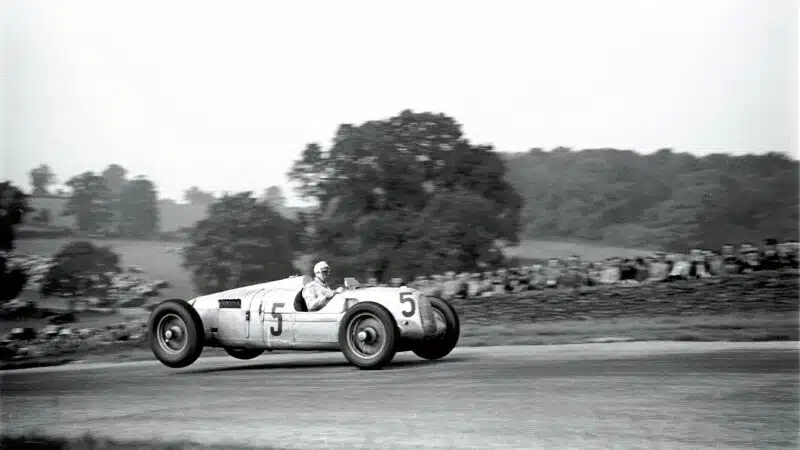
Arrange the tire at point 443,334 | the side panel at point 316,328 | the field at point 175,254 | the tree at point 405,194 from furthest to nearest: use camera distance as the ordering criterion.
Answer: the tree at point 405,194
the field at point 175,254
the tire at point 443,334
the side panel at point 316,328

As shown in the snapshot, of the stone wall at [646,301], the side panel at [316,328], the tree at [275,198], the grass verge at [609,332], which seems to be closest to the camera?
the side panel at [316,328]

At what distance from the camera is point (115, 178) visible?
18.3 meters

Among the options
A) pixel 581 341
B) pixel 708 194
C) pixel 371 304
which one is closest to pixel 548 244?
pixel 708 194

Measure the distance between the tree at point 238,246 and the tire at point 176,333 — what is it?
5721 millimetres

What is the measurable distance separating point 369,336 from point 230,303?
5.34 feet

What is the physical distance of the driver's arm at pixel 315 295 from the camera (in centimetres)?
1010

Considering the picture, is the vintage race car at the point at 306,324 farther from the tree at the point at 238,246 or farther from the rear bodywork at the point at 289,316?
the tree at the point at 238,246

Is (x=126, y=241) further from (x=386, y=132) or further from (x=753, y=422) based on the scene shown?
(x=753, y=422)

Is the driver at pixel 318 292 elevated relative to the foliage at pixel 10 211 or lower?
lower

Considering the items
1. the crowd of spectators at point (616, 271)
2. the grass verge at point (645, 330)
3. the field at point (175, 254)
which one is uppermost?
the field at point (175, 254)

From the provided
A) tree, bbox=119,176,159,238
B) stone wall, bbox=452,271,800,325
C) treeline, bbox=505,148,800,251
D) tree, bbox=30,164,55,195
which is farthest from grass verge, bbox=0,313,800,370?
tree, bbox=119,176,159,238

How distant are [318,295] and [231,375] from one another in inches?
46.3

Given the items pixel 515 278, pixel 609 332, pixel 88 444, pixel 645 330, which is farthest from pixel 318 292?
pixel 515 278

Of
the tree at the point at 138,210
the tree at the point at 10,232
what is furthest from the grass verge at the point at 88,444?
the tree at the point at 138,210
